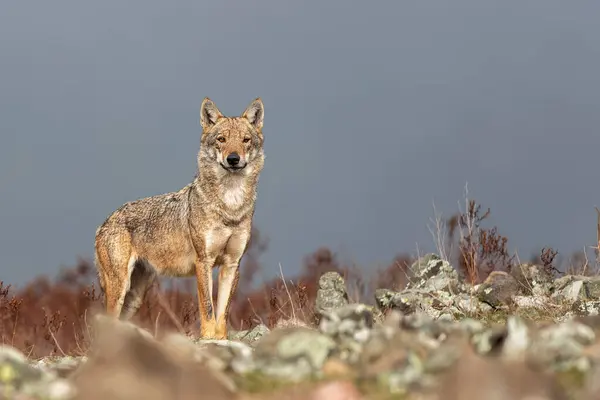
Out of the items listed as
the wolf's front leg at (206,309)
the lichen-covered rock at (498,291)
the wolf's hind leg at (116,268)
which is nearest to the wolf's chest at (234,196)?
the wolf's front leg at (206,309)

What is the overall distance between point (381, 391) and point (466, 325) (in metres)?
1.35

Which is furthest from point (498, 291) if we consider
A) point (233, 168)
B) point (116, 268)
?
point (116, 268)

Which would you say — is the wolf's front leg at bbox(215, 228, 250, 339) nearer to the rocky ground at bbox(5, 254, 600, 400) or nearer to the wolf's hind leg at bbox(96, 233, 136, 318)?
the wolf's hind leg at bbox(96, 233, 136, 318)

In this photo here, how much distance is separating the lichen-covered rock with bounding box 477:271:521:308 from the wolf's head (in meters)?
4.06

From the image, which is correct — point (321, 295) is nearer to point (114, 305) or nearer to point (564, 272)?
point (114, 305)

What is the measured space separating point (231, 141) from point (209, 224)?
1.14 meters

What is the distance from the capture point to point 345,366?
4.11 meters

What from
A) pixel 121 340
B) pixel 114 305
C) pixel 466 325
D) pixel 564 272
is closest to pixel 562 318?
pixel 564 272

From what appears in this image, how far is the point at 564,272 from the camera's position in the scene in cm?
1341

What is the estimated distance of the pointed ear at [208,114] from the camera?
412 inches

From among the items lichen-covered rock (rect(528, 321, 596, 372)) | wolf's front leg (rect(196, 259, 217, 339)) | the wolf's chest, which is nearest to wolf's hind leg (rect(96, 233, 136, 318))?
wolf's front leg (rect(196, 259, 217, 339))

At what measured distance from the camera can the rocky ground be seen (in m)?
3.55

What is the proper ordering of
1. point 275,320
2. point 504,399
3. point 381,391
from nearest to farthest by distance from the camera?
point 504,399, point 381,391, point 275,320

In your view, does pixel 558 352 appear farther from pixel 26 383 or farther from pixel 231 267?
pixel 231 267
